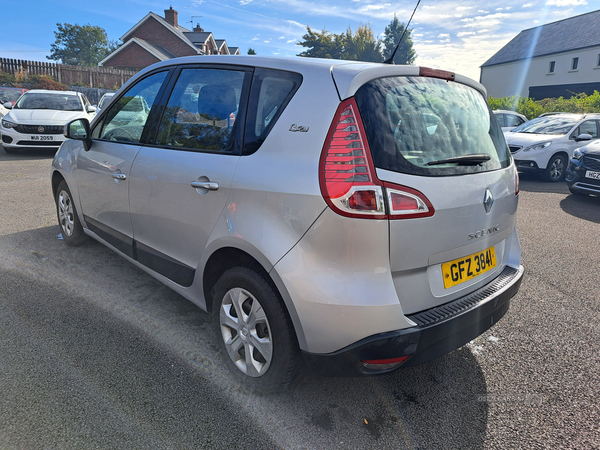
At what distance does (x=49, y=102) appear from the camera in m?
12.4

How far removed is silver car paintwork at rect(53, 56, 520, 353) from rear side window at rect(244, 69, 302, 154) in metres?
0.05

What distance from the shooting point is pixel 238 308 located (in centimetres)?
245

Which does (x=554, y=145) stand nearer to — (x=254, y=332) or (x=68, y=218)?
(x=68, y=218)

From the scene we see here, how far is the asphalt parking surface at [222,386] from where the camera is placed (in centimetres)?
218

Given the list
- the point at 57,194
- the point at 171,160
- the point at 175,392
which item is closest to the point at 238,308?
the point at 175,392

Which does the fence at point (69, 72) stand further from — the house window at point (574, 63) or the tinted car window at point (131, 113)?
the house window at point (574, 63)

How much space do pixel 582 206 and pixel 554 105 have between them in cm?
1716

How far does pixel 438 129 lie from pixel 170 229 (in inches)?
68.3

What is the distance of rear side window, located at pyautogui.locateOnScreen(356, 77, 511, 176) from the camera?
201cm

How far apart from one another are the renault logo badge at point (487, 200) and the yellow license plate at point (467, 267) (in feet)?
0.80

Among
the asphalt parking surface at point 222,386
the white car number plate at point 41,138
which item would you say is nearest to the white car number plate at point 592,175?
the asphalt parking surface at point 222,386

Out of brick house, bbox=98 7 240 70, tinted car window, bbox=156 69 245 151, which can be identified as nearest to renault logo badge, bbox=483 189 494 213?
tinted car window, bbox=156 69 245 151

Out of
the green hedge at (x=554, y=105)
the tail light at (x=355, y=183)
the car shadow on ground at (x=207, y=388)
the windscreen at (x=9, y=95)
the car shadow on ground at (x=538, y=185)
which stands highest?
the green hedge at (x=554, y=105)

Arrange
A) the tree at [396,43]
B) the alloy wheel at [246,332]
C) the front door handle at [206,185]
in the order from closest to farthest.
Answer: the alloy wheel at [246,332], the front door handle at [206,185], the tree at [396,43]
